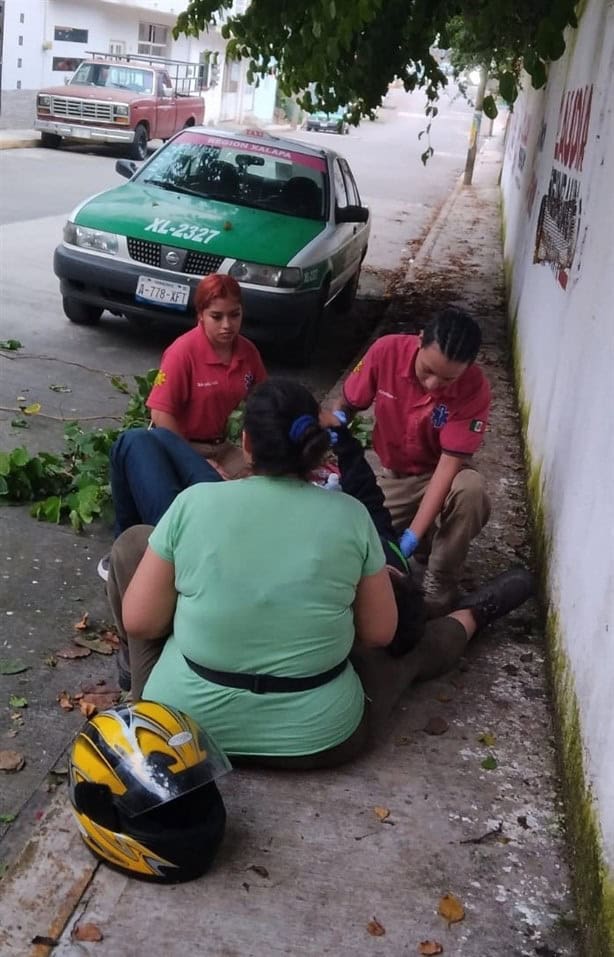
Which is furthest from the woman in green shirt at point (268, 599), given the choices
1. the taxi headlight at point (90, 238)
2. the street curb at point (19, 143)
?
the street curb at point (19, 143)

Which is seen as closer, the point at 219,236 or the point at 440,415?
the point at 440,415

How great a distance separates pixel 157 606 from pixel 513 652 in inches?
70.8

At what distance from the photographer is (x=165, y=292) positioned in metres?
7.89

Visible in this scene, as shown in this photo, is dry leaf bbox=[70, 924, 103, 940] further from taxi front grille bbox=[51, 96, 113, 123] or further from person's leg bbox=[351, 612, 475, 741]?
taxi front grille bbox=[51, 96, 113, 123]

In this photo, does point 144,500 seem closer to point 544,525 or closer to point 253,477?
point 253,477

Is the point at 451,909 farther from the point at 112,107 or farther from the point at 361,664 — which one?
the point at 112,107

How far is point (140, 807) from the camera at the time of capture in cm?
268

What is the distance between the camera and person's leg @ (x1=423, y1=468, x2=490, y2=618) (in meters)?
4.30

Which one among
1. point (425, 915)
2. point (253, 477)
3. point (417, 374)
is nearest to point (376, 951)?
point (425, 915)

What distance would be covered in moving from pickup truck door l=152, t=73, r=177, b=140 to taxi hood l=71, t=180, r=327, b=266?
1631cm

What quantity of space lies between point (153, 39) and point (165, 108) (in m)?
18.7

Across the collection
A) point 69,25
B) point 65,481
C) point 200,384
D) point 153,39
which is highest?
point 153,39

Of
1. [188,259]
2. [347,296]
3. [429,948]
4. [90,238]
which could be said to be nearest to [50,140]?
[347,296]

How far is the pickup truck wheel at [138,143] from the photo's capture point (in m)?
22.6
